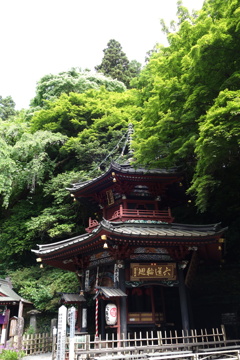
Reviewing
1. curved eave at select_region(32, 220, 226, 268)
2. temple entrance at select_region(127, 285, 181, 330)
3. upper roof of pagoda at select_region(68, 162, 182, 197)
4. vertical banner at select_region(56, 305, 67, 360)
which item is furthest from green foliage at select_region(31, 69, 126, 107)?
vertical banner at select_region(56, 305, 67, 360)

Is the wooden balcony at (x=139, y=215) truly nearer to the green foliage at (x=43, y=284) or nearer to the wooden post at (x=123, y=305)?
the wooden post at (x=123, y=305)

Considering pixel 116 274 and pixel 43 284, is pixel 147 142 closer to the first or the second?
pixel 116 274

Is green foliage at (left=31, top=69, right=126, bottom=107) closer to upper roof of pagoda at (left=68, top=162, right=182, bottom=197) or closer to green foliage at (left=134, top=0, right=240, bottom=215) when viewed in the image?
green foliage at (left=134, top=0, right=240, bottom=215)

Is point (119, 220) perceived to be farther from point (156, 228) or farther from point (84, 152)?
point (84, 152)

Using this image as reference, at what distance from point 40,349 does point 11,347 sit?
178cm

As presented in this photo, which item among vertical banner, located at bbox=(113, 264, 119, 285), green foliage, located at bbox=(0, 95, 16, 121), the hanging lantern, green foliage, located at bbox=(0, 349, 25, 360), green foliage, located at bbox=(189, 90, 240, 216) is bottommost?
green foliage, located at bbox=(0, 349, 25, 360)

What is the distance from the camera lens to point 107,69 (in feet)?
141

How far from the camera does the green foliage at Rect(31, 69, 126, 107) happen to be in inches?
1277

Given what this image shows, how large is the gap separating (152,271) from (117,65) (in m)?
36.3

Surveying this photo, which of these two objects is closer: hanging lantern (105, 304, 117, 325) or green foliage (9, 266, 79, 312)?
hanging lantern (105, 304, 117, 325)

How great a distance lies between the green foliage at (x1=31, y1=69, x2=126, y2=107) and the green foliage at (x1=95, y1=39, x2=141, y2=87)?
20.5 ft

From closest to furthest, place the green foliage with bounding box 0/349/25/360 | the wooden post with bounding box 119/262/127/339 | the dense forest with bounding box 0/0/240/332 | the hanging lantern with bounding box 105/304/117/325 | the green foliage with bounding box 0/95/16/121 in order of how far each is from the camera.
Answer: the dense forest with bounding box 0/0/240/332
the hanging lantern with bounding box 105/304/117/325
the wooden post with bounding box 119/262/127/339
the green foliage with bounding box 0/349/25/360
the green foliage with bounding box 0/95/16/121

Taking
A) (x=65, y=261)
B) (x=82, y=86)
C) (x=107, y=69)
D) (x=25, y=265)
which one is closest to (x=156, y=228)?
(x=65, y=261)

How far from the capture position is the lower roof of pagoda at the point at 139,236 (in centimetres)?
1183
